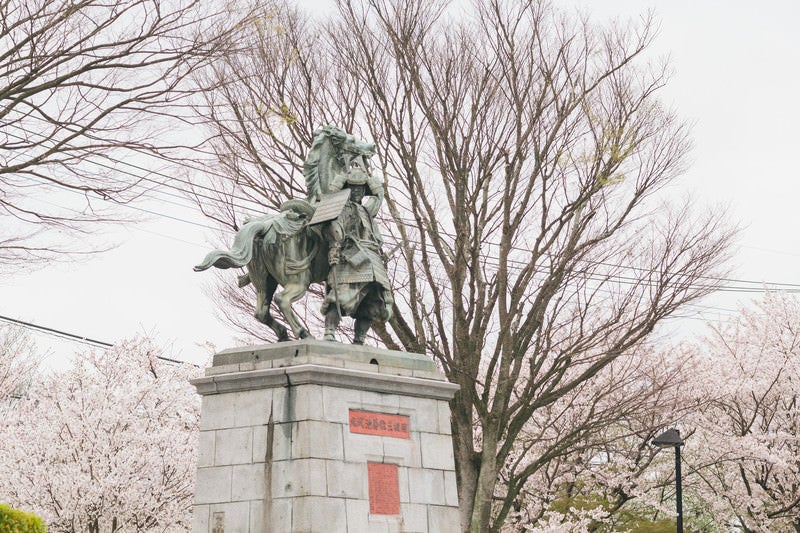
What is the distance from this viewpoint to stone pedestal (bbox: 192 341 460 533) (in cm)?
1023

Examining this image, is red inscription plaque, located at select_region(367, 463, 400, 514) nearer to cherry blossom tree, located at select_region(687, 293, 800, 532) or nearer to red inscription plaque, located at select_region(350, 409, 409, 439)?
red inscription plaque, located at select_region(350, 409, 409, 439)

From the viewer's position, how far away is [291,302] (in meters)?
11.3

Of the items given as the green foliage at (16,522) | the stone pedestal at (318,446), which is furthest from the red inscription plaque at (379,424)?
the green foliage at (16,522)

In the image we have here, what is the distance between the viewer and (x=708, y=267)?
17.9 metres

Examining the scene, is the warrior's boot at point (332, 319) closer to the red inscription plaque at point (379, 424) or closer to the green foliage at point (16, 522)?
the red inscription plaque at point (379, 424)

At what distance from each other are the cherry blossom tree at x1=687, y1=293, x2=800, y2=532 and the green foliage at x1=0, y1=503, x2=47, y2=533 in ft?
52.4

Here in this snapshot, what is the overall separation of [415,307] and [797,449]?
13365mm

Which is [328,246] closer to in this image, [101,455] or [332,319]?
[332,319]

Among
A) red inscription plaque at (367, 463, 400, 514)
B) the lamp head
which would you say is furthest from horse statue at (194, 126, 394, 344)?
the lamp head

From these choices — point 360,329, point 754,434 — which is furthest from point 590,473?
point 360,329

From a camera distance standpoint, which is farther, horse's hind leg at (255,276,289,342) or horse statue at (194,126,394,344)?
horse's hind leg at (255,276,289,342)

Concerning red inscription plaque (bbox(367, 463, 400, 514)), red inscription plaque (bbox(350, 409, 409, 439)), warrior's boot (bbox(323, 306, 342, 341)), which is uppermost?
warrior's boot (bbox(323, 306, 342, 341))

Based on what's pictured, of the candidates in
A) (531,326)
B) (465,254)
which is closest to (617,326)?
(531,326)

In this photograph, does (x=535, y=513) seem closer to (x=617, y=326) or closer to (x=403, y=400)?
(x=617, y=326)
